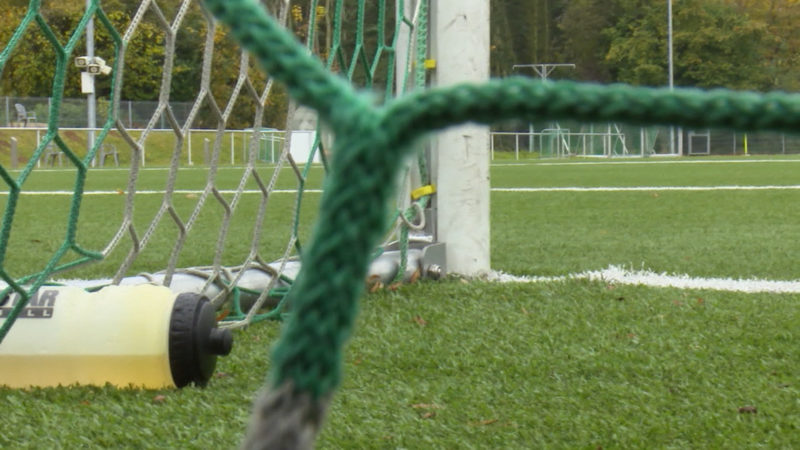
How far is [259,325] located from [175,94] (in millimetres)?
27127

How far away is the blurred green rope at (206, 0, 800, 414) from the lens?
0.46m

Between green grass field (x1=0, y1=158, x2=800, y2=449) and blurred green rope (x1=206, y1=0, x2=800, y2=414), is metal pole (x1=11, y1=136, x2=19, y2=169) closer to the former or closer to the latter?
green grass field (x1=0, y1=158, x2=800, y2=449)

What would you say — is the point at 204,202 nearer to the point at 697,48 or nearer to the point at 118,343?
the point at 118,343

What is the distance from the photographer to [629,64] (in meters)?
40.2

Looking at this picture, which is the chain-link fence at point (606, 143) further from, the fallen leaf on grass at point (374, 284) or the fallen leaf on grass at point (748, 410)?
the fallen leaf on grass at point (748, 410)

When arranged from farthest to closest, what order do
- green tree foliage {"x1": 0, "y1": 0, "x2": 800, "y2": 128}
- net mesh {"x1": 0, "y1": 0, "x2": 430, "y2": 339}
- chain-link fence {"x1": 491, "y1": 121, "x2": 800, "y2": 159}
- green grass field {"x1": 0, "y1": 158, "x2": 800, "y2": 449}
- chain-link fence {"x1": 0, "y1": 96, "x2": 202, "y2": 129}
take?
chain-link fence {"x1": 491, "y1": 121, "x2": 800, "y2": 159}, green tree foliage {"x1": 0, "y1": 0, "x2": 800, "y2": 128}, chain-link fence {"x1": 0, "y1": 96, "x2": 202, "y2": 129}, net mesh {"x1": 0, "y1": 0, "x2": 430, "y2": 339}, green grass field {"x1": 0, "y1": 158, "x2": 800, "y2": 449}

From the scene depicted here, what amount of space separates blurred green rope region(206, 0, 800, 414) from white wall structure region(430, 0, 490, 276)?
7.14 ft

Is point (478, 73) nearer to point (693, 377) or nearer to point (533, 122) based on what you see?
point (693, 377)

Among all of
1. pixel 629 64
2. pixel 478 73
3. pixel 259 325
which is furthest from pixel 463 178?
pixel 629 64

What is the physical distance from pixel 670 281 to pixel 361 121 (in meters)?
2.41

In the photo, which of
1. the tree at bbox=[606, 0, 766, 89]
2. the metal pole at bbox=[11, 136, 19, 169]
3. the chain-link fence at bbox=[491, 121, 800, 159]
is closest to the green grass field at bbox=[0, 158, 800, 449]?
the metal pole at bbox=[11, 136, 19, 169]

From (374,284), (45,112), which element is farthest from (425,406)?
(45,112)

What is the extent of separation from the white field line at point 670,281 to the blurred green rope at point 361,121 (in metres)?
2.21

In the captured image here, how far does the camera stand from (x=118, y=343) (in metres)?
1.64
